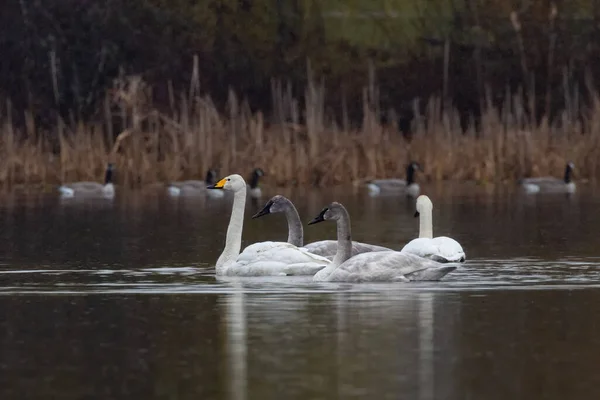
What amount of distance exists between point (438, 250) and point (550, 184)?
52.1 ft

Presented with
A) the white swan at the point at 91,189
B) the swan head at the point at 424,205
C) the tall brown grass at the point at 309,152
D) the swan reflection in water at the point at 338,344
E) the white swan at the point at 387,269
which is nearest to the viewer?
the swan reflection in water at the point at 338,344

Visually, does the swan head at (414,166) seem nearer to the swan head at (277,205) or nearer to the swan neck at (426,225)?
the swan neck at (426,225)

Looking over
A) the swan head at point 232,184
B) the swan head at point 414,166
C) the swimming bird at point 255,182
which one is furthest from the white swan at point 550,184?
the swan head at point 232,184

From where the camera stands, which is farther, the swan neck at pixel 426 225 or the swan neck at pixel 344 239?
the swan neck at pixel 426 225

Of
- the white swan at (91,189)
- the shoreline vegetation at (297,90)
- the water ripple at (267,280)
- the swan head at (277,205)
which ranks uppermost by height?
the shoreline vegetation at (297,90)

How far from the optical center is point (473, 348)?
1112 centimetres

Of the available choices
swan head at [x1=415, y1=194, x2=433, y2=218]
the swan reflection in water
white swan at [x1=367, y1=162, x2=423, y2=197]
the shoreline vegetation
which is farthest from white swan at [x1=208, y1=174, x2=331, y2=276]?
the shoreline vegetation

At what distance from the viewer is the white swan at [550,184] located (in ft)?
108

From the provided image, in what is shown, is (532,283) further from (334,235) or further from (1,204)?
(1,204)

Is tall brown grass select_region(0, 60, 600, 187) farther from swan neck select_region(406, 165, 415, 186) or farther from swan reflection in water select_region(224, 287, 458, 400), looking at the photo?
swan reflection in water select_region(224, 287, 458, 400)

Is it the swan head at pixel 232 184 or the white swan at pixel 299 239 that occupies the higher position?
the swan head at pixel 232 184

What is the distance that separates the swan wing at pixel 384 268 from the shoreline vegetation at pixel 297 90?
60.5 ft

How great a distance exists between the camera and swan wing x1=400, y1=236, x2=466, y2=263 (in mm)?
17250

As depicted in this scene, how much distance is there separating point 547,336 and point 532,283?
376cm
